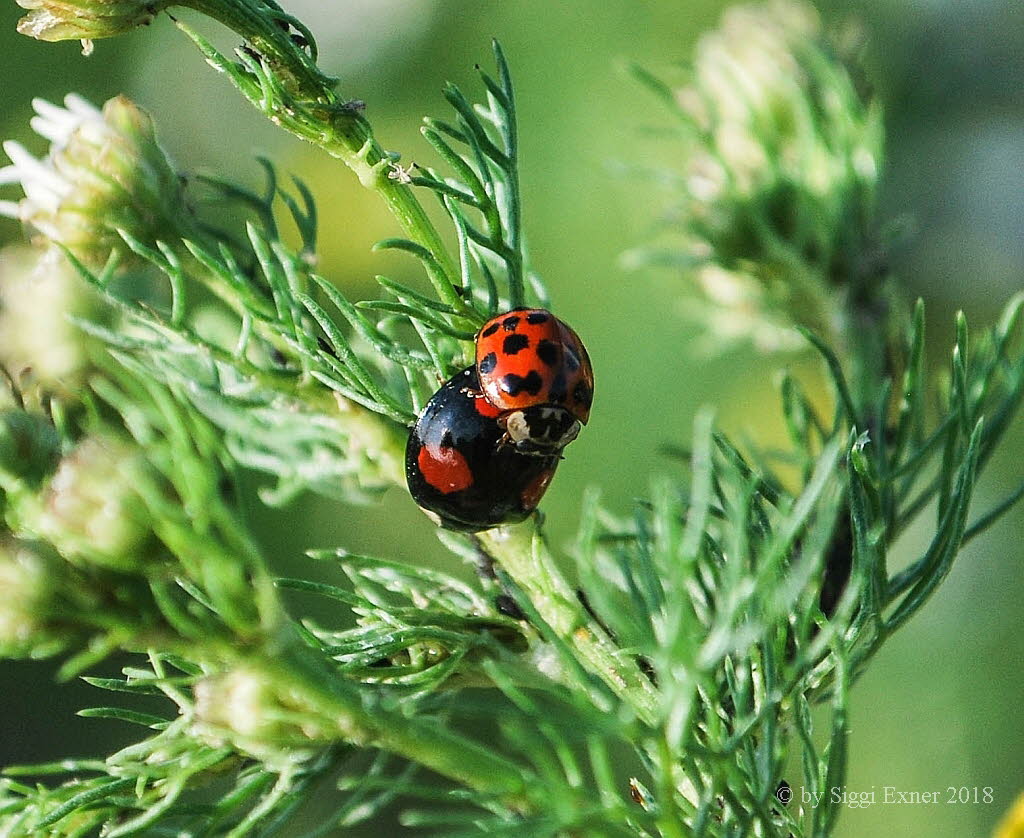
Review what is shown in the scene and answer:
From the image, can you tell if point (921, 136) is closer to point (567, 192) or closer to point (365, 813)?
point (567, 192)

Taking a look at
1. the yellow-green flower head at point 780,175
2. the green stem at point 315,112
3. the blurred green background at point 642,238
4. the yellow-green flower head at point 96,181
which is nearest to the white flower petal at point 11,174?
the yellow-green flower head at point 96,181

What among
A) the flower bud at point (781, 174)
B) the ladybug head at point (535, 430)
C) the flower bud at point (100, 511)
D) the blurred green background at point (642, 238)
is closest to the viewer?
the flower bud at point (100, 511)

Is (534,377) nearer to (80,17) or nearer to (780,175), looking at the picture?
(80,17)

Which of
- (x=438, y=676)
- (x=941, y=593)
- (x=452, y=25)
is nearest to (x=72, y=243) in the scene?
(x=438, y=676)

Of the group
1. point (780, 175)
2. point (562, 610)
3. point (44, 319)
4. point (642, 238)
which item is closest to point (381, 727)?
point (562, 610)

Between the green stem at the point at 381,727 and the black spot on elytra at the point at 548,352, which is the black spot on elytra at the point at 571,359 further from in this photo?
the green stem at the point at 381,727

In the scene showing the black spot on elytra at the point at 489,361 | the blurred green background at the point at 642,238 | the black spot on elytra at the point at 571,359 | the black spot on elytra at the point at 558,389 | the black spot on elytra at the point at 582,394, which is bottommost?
the blurred green background at the point at 642,238

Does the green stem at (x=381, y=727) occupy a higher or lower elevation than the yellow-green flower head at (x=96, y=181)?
lower
